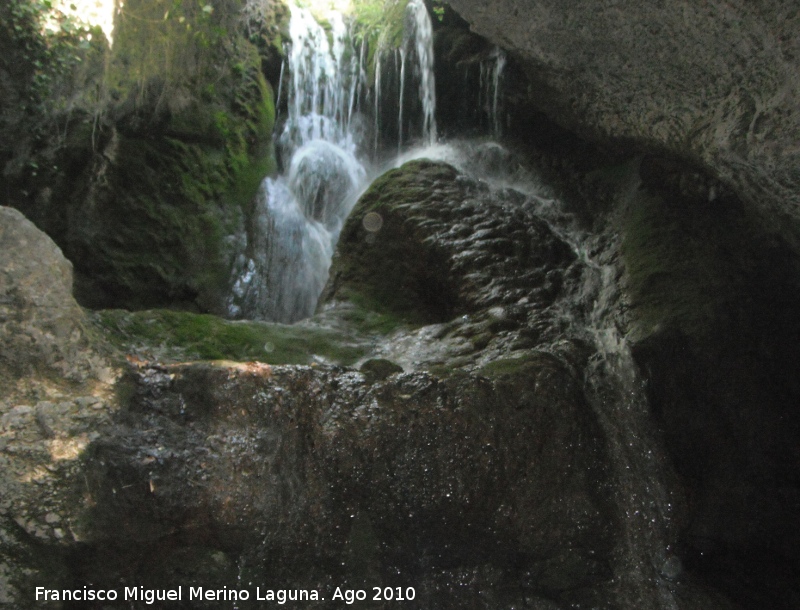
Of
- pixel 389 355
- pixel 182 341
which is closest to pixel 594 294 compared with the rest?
pixel 389 355

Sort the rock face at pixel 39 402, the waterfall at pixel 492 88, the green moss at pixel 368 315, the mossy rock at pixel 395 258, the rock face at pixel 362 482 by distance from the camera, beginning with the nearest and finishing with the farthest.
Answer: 1. the rock face at pixel 39 402
2. the rock face at pixel 362 482
3. the green moss at pixel 368 315
4. the mossy rock at pixel 395 258
5. the waterfall at pixel 492 88

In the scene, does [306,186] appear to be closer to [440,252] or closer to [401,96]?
[401,96]

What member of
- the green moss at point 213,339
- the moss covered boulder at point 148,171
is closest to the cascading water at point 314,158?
the moss covered boulder at point 148,171

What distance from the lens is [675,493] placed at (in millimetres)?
3779

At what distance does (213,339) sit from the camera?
4016mm

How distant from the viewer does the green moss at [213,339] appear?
147 inches

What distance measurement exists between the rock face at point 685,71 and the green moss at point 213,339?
258cm

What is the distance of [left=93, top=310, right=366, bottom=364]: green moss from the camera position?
3.75 metres

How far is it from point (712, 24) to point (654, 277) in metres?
1.65

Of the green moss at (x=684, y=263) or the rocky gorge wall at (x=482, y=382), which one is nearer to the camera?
the rocky gorge wall at (x=482, y=382)

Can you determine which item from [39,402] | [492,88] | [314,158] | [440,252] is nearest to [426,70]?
[492,88]

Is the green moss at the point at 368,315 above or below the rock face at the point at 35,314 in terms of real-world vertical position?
above

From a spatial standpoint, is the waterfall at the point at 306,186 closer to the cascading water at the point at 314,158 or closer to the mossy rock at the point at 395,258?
the cascading water at the point at 314,158

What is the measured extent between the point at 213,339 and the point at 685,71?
3.32 meters
